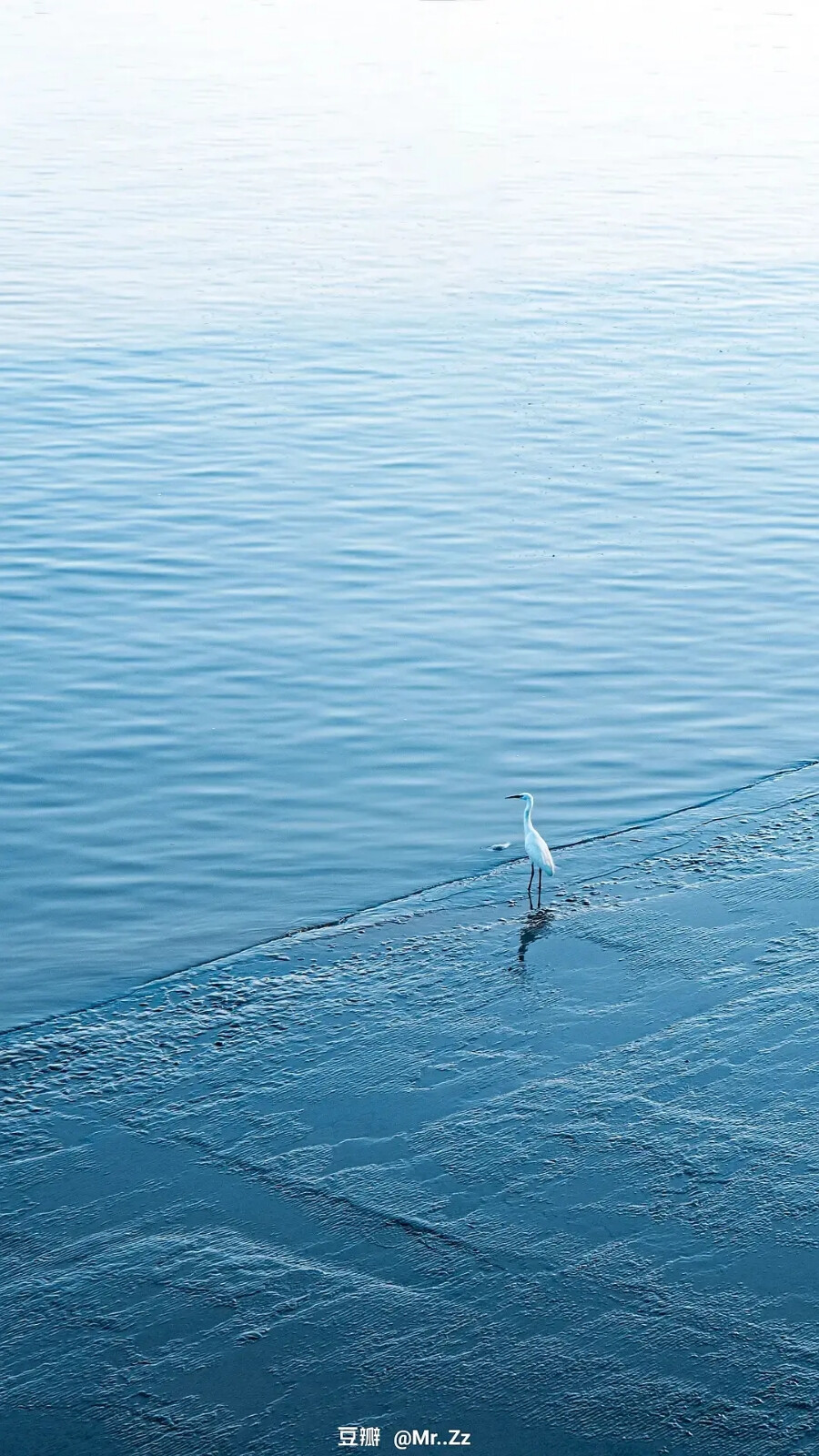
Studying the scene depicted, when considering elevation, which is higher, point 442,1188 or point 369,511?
point 369,511

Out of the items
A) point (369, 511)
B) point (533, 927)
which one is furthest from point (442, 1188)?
point (369, 511)

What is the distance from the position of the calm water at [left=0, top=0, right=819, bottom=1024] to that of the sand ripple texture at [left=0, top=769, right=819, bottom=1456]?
1456 mm

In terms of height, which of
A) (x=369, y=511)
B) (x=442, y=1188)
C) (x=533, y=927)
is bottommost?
(x=442, y=1188)

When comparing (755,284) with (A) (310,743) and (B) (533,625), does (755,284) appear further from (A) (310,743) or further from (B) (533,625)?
(A) (310,743)

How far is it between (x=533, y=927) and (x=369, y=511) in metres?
10.4

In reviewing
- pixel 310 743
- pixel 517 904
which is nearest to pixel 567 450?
pixel 310 743

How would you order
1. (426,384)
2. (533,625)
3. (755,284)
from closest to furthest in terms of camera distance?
(533,625) → (426,384) → (755,284)

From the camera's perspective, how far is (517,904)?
499 inches

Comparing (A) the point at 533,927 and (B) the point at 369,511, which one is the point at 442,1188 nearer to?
(A) the point at 533,927

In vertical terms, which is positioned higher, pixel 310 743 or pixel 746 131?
pixel 746 131

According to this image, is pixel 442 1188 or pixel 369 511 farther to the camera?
pixel 369 511

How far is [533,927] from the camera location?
40.2 ft

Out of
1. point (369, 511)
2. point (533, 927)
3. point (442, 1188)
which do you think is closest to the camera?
point (442, 1188)

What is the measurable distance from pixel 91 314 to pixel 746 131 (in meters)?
25.1
